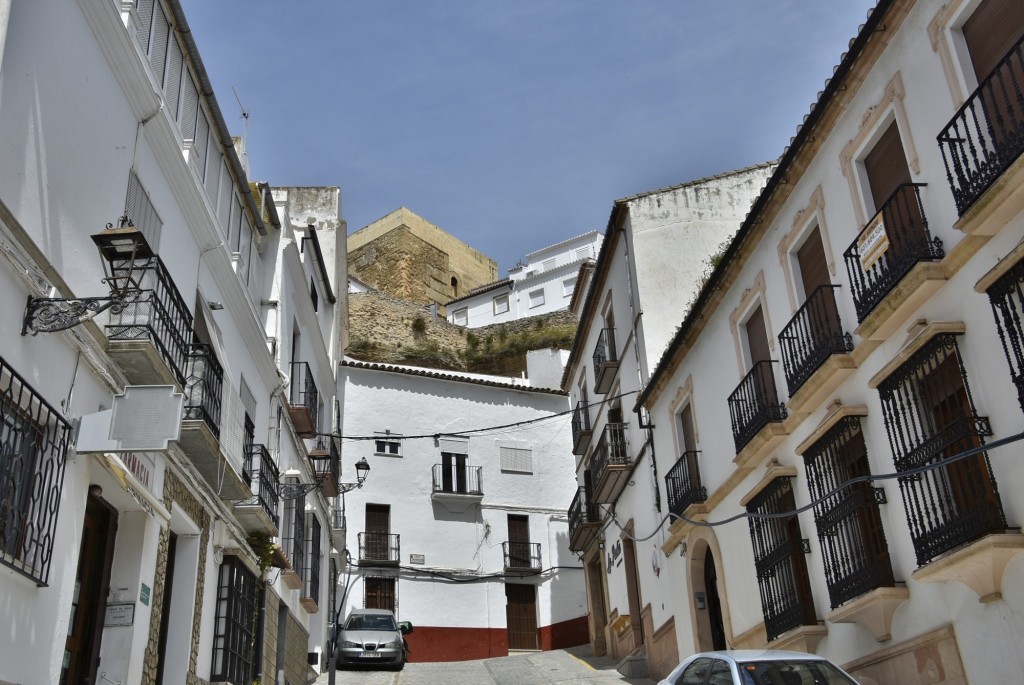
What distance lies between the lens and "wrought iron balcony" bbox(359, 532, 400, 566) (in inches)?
1053

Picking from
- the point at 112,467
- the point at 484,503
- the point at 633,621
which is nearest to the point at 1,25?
the point at 112,467

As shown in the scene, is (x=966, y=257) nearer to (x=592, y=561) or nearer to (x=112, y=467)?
(x=112, y=467)

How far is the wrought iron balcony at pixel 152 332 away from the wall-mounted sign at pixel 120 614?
2.09 meters

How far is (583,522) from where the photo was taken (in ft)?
77.0

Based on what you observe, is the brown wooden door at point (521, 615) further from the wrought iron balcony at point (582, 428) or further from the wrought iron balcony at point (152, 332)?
the wrought iron balcony at point (152, 332)

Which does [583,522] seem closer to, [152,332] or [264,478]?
[264,478]

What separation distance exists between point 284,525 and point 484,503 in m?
13.1

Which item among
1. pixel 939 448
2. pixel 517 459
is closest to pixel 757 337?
pixel 939 448

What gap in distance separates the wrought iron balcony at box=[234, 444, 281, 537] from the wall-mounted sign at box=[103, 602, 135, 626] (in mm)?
3317

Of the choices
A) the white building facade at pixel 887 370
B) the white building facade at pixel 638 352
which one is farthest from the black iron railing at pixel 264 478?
the white building facade at pixel 638 352

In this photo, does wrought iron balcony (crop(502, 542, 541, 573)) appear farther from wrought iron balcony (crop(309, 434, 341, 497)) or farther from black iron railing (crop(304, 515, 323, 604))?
black iron railing (crop(304, 515, 323, 604))

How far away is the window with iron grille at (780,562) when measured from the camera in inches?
467

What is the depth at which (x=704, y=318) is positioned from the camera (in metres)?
15.3

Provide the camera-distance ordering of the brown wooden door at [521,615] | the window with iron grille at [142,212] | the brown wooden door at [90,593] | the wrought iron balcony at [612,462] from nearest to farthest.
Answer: the brown wooden door at [90,593] < the window with iron grille at [142,212] < the wrought iron balcony at [612,462] < the brown wooden door at [521,615]
